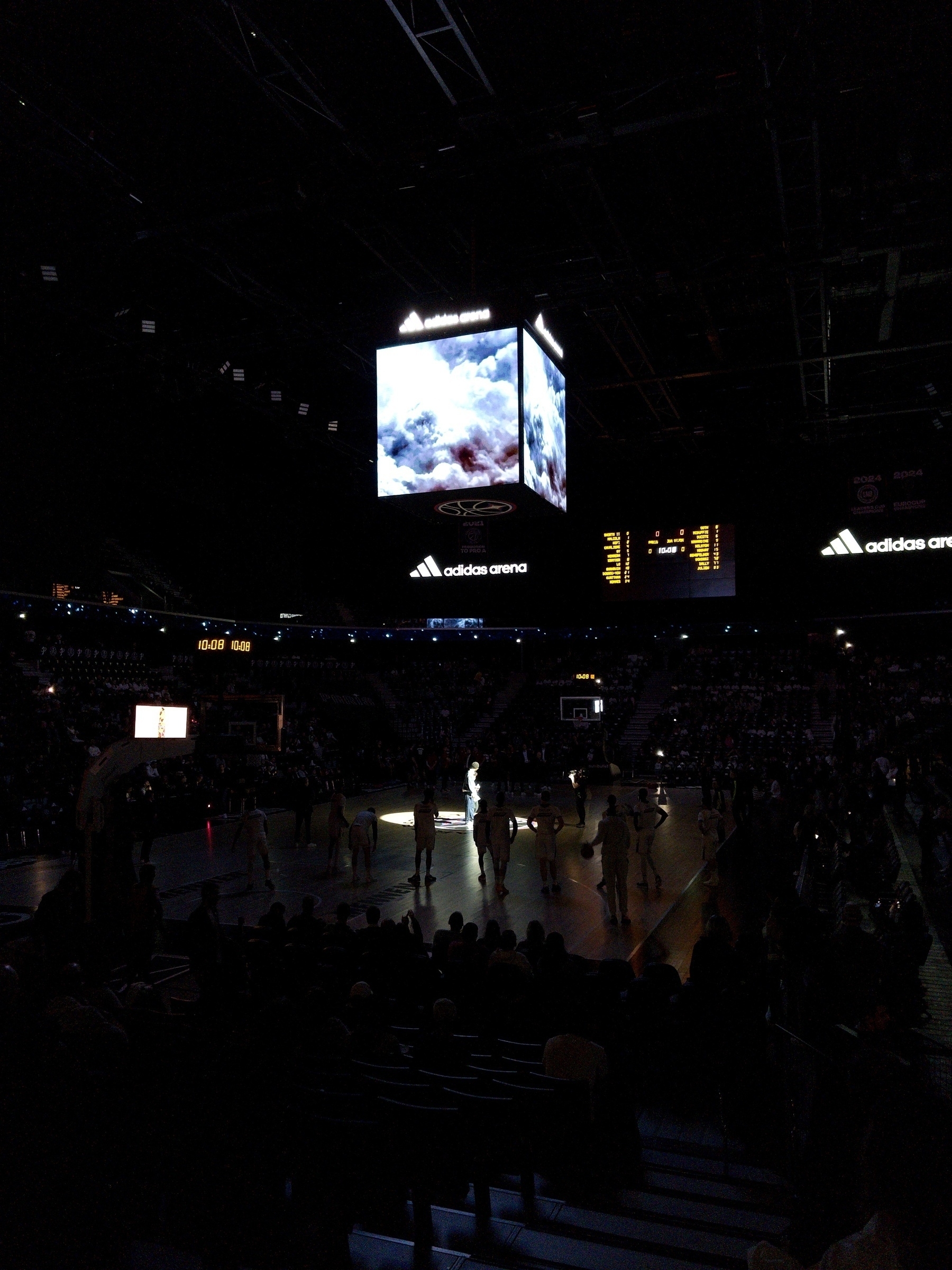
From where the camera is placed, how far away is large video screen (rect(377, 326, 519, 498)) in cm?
913

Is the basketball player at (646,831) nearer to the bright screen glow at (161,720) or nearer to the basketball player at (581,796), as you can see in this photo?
the basketball player at (581,796)

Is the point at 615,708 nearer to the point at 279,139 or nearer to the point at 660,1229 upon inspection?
the point at 279,139

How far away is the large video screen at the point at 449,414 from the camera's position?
913 cm

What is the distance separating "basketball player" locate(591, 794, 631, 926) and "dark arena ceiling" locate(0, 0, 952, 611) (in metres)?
6.50

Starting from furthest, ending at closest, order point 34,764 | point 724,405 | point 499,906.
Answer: point 724,405 → point 34,764 → point 499,906

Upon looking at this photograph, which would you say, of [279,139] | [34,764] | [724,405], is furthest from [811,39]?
[34,764]

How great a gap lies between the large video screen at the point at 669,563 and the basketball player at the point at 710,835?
9.78 metres

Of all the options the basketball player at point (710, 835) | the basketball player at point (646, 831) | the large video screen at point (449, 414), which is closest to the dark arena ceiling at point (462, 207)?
the large video screen at point (449, 414)

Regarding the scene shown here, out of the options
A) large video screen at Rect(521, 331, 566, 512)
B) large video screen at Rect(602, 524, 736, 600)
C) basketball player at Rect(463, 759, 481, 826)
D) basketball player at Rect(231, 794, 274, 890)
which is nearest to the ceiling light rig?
large video screen at Rect(521, 331, 566, 512)

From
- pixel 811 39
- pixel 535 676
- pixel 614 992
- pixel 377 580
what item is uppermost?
pixel 811 39

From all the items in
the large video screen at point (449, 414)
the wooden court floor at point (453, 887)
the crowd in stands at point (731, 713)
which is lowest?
the wooden court floor at point (453, 887)

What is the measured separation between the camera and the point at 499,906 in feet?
38.9

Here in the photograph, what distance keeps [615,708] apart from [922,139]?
82.2 feet

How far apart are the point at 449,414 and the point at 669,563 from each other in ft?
56.6
